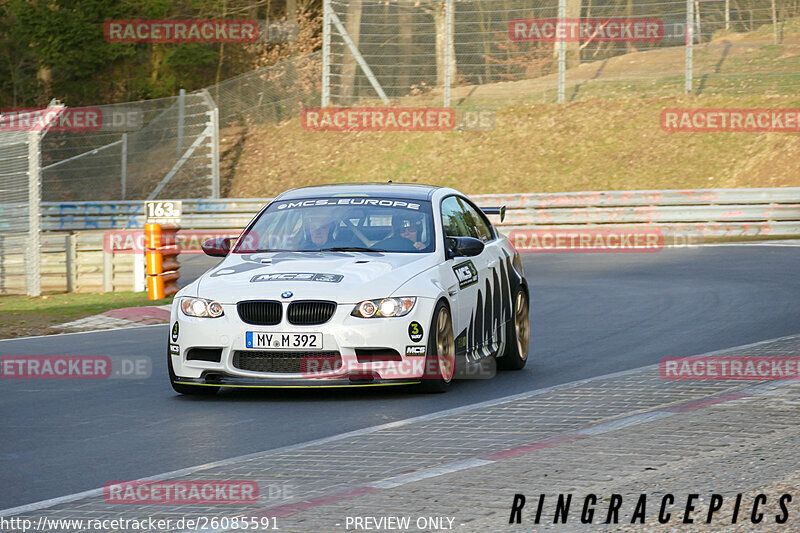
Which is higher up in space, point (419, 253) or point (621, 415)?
point (419, 253)

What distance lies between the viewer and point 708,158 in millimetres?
32094

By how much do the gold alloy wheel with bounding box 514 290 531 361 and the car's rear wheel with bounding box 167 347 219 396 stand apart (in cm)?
276

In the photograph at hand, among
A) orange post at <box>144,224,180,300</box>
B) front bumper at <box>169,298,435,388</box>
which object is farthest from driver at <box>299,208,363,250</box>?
orange post at <box>144,224,180,300</box>

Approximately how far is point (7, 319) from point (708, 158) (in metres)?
20.0

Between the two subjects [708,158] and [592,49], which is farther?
[592,49]

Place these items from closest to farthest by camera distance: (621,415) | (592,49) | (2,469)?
(2,469)
(621,415)
(592,49)

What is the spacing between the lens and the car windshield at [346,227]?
10461 mm

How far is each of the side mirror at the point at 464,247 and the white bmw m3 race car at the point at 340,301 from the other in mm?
11

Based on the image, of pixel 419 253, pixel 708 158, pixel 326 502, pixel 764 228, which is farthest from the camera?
pixel 708 158

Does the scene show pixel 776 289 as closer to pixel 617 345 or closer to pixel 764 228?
pixel 617 345

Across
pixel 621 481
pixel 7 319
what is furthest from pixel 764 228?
pixel 621 481

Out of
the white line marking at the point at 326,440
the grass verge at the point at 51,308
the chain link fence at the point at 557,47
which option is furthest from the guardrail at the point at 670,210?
the white line marking at the point at 326,440

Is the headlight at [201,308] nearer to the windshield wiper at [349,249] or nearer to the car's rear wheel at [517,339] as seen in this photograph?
the windshield wiper at [349,249]

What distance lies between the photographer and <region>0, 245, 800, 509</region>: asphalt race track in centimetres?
764
